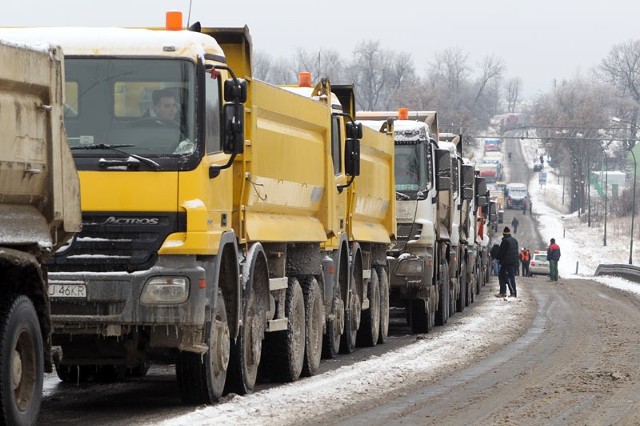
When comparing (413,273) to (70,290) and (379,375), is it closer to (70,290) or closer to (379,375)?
(379,375)

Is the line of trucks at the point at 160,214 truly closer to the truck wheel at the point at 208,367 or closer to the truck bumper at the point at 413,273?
the truck wheel at the point at 208,367

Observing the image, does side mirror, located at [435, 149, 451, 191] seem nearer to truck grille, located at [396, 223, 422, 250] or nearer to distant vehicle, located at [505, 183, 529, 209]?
truck grille, located at [396, 223, 422, 250]

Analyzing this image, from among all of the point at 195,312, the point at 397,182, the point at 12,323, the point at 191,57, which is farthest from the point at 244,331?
the point at 397,182

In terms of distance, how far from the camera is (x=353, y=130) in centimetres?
1744

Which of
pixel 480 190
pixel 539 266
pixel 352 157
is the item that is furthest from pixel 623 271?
pixel 352 157

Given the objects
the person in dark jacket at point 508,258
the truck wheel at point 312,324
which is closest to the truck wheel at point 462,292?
the person in dark jacket at point 508,258

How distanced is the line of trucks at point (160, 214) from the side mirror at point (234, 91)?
0.07 ft

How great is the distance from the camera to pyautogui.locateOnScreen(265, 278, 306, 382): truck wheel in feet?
46.3

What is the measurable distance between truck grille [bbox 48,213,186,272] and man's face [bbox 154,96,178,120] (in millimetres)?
821

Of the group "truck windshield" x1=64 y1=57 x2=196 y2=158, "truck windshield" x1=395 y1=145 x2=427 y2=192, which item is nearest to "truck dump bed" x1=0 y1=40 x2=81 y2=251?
"truck windshield" x1=64 y1=57 x2=196 y2=158

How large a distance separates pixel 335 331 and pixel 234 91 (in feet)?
21.1

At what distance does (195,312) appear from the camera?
10.9 metres

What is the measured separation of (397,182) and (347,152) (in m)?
5.92

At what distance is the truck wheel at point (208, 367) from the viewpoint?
11.5m
